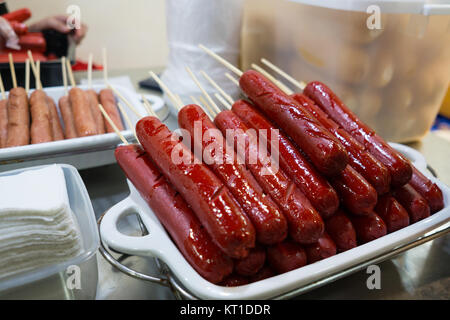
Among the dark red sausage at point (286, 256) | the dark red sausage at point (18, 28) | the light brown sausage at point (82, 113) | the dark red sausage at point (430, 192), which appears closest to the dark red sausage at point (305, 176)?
the dark red sausage at point (286, 256)

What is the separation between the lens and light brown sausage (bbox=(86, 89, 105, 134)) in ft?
4.92

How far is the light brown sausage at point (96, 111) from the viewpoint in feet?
4.92

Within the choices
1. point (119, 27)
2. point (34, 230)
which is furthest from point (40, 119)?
point (119, 27)

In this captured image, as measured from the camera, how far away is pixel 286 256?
84cm

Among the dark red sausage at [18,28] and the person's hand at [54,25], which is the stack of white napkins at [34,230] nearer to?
the dark red sausage at [18,28]

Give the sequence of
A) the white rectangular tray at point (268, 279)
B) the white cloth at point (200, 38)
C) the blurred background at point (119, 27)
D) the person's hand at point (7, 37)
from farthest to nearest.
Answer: the blurred background at point (119, 27) → the person's hand at point (7, 37) → the white cloth at point (200, 38) → the white rectangular tray at point (268, 279)

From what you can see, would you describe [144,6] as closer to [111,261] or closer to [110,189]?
[110,189]

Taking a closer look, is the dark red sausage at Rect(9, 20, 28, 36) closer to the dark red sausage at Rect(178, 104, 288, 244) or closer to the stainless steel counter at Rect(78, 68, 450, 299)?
the stainless steel counter at Rect(78, 68, 450, 299)

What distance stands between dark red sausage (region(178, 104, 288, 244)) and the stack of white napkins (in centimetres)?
40

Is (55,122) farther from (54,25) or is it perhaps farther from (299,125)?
(54,25)

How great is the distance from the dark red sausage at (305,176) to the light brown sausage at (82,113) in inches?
28.6

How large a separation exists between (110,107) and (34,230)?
2.85 ft

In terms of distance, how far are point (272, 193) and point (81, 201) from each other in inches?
23.0

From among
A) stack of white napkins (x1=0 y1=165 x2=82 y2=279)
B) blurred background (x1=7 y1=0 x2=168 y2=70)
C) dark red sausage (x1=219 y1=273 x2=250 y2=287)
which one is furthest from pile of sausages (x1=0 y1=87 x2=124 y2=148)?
blurred background (x1=7 y1=0 x2=168 y2=70)
